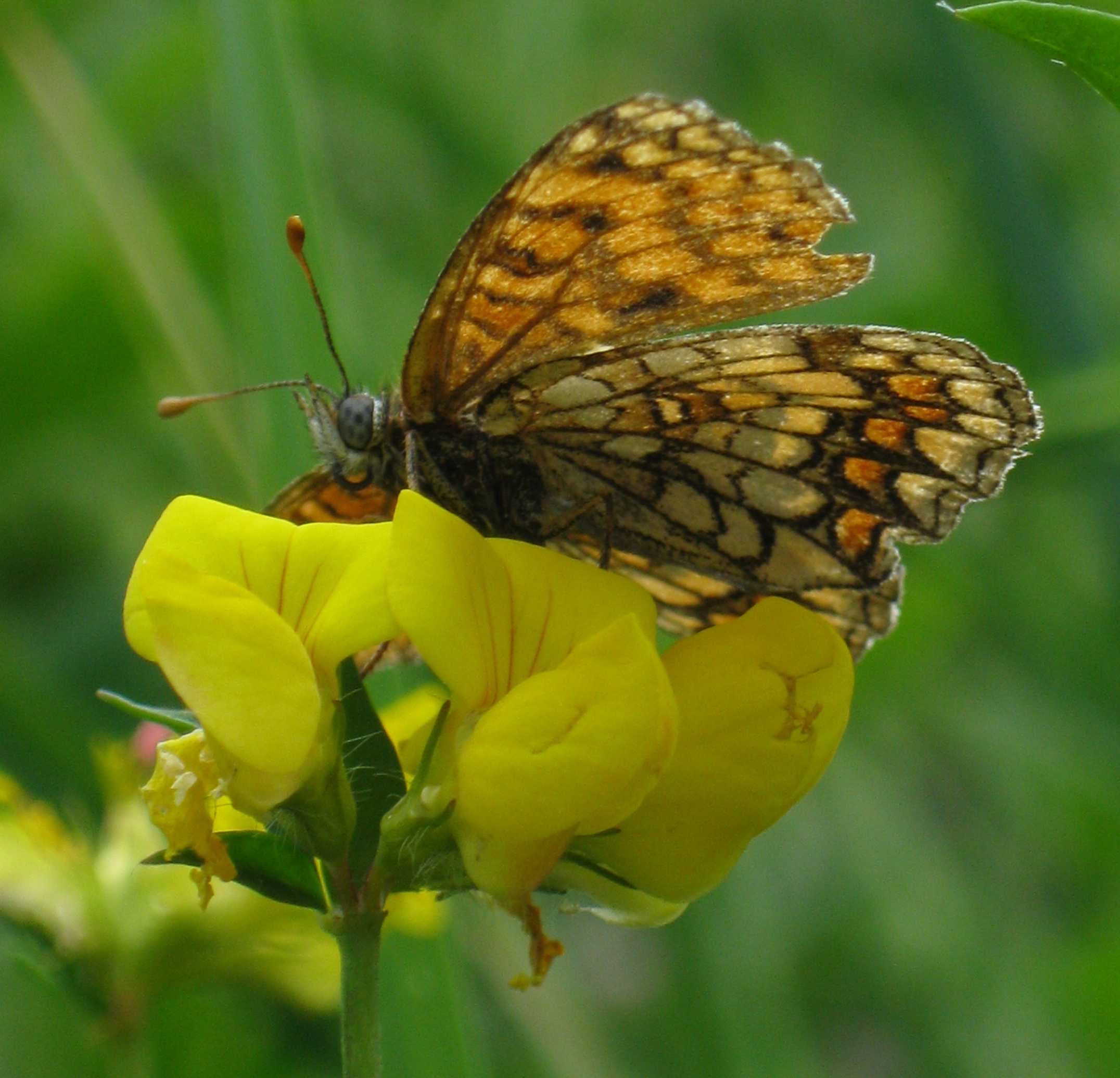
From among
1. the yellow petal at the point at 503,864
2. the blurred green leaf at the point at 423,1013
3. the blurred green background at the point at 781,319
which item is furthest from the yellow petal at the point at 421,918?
the yellow petal at the point at 503,864

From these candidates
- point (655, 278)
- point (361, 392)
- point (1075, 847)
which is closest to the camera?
point (655, 278)

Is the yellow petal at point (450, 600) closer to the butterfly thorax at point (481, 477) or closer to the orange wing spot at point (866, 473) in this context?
the butterfly thorax at point (481, 477)

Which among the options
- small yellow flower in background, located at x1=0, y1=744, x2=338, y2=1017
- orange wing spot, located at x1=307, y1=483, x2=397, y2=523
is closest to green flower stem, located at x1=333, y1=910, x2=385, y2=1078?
orange wing spot, located at x1=307, y1=483, x2=397, y2=523

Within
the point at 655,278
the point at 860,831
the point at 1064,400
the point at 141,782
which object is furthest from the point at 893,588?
the point at 860,831

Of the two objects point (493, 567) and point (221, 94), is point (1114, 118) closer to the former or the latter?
point (221, 94)

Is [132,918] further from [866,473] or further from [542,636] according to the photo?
[866,473]

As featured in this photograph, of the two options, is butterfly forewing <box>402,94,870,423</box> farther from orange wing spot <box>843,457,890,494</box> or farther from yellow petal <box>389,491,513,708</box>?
yellow petal <box>389,491,513,708</box>

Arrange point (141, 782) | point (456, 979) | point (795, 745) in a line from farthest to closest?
point (141, 782)
point (456, 979)
point (795, 745)
